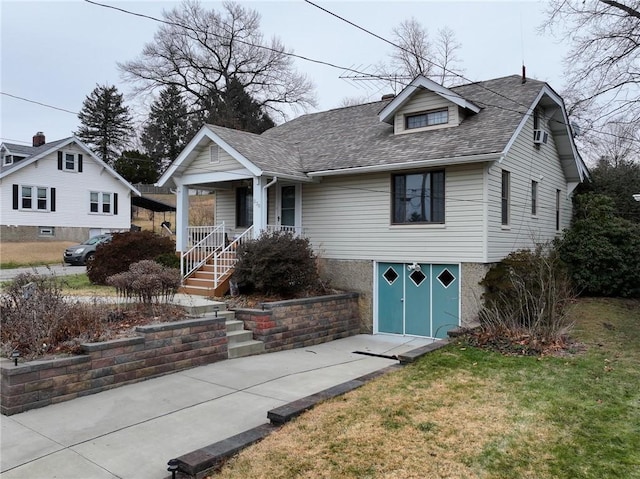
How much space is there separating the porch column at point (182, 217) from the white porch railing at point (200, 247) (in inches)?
6.2

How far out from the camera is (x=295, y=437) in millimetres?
4562

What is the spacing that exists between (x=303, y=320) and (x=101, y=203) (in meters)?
26.3

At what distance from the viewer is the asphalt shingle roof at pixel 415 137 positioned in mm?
11180

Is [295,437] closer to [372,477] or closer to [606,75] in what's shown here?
[372,477]

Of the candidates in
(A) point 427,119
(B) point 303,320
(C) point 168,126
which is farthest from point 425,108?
(C) point 168,126

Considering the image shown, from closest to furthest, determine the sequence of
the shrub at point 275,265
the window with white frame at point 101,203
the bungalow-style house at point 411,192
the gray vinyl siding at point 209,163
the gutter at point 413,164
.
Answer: the gutter at point 413,164 < the shrub at point 275,265 < the bungalow-style house at point 411,192 < the gray vinyl siding at point 209,163 < the window with white frame at point 101,203

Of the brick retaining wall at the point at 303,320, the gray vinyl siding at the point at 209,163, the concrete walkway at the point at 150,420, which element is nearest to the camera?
the concrete walkway at the point at 150,420

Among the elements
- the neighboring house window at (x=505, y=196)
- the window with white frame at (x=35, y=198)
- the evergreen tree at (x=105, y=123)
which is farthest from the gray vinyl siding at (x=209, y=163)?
the evergreen tree at (x=105, y=123)

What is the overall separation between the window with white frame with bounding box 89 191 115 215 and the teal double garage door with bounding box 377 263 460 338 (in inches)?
1002

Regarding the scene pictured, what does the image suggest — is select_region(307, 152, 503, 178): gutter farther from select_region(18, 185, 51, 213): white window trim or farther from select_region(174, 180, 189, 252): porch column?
select_region(18, 185, 51, 213): white window trim

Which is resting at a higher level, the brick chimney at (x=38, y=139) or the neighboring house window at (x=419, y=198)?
the brick chimney at (x=38, y=139)

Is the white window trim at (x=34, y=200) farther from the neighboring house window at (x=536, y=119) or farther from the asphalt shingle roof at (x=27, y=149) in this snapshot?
the neighboring house window at (x=536, y=119)

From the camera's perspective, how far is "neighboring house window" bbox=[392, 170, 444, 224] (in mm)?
11734

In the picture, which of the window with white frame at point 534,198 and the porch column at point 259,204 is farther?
the window with white frame at point 534,198
